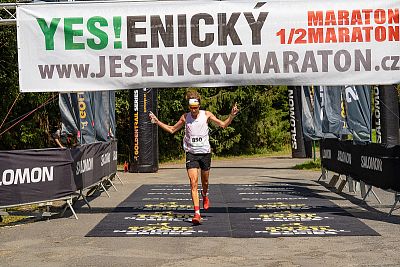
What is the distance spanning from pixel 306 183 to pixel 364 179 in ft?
20.3

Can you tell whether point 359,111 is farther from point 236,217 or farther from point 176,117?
point 176,117

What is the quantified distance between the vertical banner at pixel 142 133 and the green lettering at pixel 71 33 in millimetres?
14067

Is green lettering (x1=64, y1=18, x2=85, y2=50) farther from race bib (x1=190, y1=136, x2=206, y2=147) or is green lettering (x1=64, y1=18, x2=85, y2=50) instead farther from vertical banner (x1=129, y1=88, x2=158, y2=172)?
vertical banner (x1=129, y1=88, x2=158, y2=172)

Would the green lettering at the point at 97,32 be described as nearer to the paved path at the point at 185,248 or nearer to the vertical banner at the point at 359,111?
the paved path at the point at 185,248

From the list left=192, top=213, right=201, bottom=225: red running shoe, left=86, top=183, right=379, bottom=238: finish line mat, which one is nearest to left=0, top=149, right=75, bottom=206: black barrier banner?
left=86, top=183, right=379, bottom=238: finish line mat

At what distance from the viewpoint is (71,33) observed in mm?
12227

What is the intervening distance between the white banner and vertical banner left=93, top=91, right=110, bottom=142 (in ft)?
23.6

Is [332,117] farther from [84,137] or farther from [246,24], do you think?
[246,24]

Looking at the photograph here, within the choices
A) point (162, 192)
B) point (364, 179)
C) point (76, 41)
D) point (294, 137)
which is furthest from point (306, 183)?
point (294, 137)

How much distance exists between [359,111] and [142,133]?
35.9 ft

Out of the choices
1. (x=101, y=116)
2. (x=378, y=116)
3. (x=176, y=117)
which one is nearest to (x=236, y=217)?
(x=101, y=116)

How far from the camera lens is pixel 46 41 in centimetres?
1224

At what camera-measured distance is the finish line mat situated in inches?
426

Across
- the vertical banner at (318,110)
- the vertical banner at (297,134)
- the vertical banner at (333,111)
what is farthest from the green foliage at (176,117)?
the vertical banner at (333,111)
